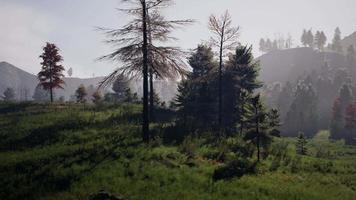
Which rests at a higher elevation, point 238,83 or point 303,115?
point 238,83

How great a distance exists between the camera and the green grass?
15117 millimetres

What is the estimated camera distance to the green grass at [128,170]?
1512 centimetres

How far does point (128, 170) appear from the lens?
685 inches

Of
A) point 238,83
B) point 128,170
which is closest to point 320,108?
point 238,83

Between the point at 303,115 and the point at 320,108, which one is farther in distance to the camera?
the point at 320,108

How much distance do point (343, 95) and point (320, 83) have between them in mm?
32625

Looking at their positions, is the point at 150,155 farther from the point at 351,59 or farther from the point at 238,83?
the point at 351,59

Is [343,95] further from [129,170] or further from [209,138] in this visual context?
[129,170]

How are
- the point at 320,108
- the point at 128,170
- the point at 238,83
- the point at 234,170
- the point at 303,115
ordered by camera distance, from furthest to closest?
the point at 320,108, the point at 303,115, the point at 238,83, the point at 234,170, the point at 128,170

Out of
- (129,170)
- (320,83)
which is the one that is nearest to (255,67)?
(129,170)

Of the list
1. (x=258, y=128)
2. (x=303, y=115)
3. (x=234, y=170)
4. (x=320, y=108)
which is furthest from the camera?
(x=320, y=108)

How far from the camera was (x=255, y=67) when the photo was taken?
47.8 meters

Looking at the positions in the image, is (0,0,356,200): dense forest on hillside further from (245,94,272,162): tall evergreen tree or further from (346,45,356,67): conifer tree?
(346,45,356,67): conifer tree

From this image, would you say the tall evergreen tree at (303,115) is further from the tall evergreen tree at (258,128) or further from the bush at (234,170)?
the bush at (234,170)
